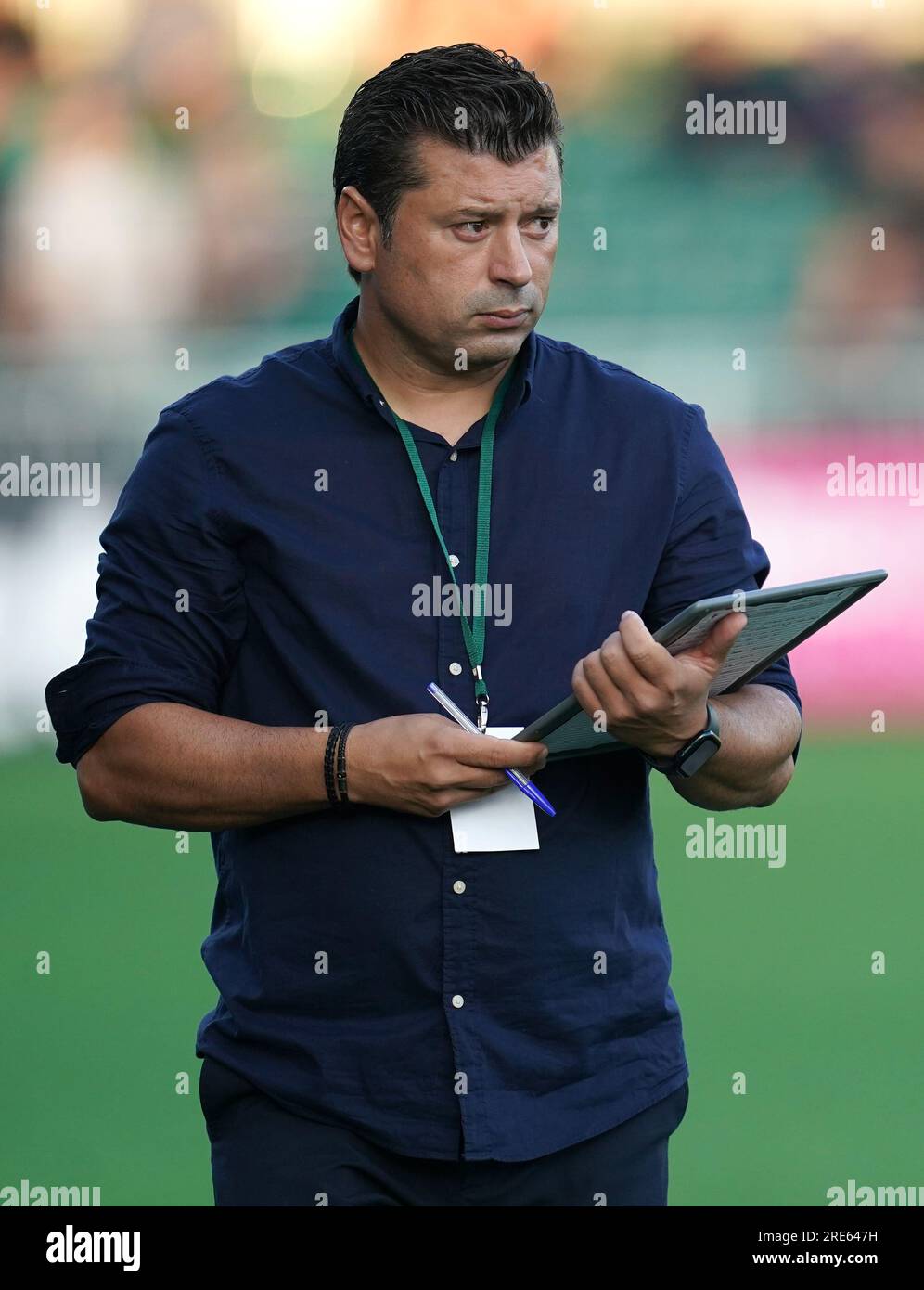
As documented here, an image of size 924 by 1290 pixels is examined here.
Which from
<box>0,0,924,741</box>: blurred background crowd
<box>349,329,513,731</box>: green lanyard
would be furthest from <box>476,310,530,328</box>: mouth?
<box>0,0,924,741</box>: blurred background crowd

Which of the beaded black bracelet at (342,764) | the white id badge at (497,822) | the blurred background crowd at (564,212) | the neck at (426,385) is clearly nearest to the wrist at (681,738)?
the white id badge at (497,822)

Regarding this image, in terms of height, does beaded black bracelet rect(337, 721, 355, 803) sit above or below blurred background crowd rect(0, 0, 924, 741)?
below

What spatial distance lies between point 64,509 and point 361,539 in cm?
405

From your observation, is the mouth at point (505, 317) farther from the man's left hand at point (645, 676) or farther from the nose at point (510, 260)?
the man's left hand at point (645, 676)

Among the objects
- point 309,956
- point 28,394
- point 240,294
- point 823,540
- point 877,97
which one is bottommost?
point 309,956

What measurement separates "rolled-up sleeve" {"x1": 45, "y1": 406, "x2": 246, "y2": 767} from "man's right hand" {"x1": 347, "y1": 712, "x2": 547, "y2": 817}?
0.17m

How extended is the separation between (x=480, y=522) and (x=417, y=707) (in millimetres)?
180

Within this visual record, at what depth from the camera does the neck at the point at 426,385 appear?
1596mm

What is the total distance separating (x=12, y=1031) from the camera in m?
3.53

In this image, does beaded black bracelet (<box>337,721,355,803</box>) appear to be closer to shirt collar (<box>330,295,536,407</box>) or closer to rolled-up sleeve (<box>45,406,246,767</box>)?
rolled-up sleeve (<box>45,406,246,767</box>)

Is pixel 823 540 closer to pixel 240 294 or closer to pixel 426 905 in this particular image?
pixel 240 294

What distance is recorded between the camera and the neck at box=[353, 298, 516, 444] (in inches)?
62.8

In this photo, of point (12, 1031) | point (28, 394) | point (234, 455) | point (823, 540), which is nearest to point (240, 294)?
point (28, 394)

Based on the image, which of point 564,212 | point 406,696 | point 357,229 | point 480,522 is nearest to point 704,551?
point 480,522
